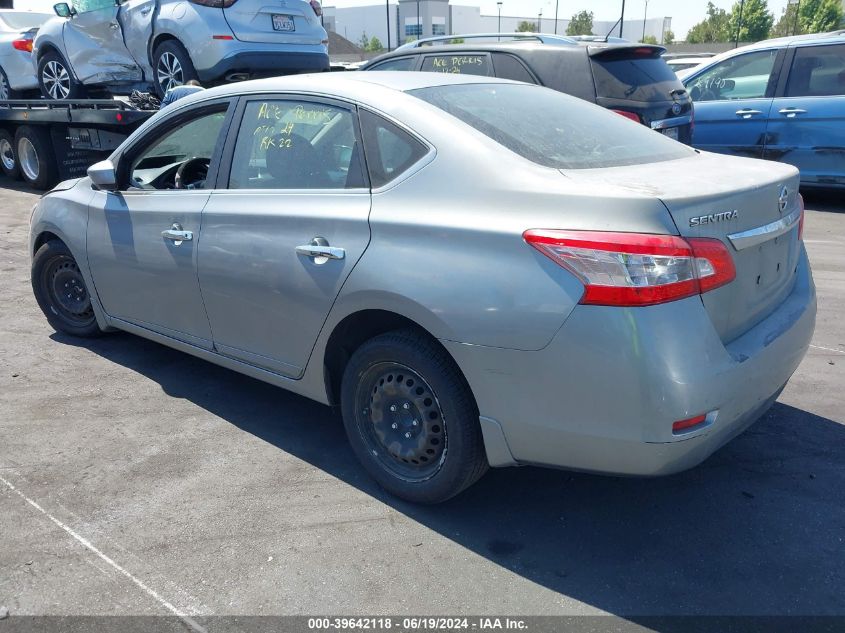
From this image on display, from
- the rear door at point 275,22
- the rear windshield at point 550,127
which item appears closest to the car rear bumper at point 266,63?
the rear door at point 275,22

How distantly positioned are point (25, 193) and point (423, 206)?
32.8 feet

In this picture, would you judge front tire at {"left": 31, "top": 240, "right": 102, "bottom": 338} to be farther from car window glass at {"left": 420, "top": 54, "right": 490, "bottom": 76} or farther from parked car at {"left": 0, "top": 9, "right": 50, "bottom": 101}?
parked car at {"left": 0, "top": 9, "right": 50, "bottom": 101}

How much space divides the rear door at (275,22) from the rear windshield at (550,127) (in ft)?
18.0

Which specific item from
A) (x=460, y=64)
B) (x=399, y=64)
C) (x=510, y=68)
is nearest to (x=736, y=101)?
(x=510, y=68)

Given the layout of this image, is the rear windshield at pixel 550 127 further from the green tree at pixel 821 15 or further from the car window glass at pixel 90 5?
the green tree at pixel 821 15

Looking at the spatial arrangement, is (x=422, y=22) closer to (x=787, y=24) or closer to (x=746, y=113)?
(x=787, y=24)

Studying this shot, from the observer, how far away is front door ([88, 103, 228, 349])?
3953 millimetres

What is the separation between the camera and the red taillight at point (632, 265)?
253cm

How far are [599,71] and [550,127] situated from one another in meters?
4.00

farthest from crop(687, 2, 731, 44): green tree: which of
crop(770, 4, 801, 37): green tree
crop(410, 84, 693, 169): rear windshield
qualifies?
crop(410, 84, 693, 169): rear windshield

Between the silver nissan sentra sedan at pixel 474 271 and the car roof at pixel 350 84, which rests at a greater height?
the car roof at pixel 350 84

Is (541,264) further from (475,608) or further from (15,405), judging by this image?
(15,405)

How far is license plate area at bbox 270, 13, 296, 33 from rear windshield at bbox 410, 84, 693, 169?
18.7ft

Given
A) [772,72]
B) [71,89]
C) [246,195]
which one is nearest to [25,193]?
[71,89]
